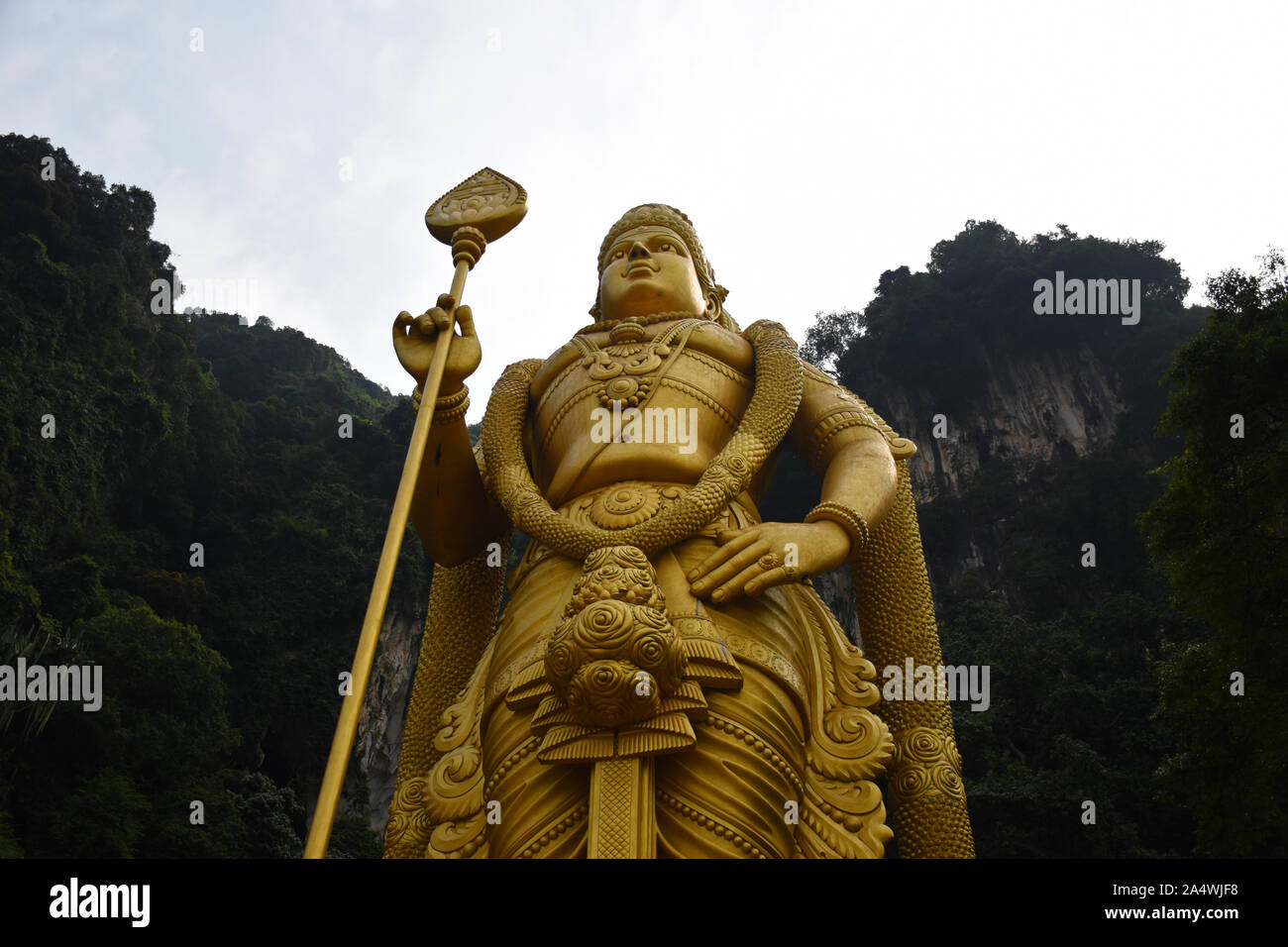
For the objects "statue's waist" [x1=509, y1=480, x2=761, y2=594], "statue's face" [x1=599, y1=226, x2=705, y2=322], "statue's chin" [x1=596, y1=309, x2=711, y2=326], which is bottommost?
"statue's waist" [x1=509, y1=480, x2=761, y2=594]

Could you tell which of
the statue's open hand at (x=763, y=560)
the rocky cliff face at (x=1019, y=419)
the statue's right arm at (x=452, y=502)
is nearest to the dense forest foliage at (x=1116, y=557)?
the rocky cliff face at (x=1019, y=419)

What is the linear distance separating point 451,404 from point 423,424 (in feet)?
1.90

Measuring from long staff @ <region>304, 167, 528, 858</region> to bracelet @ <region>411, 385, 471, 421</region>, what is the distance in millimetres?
179

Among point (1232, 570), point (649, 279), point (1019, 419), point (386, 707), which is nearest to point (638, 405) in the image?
point (649, 279)

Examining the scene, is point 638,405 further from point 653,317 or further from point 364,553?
point 364,553

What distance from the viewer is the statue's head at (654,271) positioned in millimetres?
5164

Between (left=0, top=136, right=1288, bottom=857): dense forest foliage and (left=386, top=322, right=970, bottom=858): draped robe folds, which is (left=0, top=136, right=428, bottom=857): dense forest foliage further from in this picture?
(left=386, top=322, right=970, bottom=858): draped robe folds

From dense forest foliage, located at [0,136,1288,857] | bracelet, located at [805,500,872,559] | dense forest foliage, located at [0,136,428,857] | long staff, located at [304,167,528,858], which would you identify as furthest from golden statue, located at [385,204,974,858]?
dense forest foliage, located at [0,136,428,857]

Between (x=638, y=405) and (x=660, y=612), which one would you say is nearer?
(x=660, y=612)

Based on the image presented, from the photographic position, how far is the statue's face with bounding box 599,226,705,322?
203 inches

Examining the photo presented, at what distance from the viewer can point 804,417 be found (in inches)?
181

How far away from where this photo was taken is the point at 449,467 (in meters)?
4.30

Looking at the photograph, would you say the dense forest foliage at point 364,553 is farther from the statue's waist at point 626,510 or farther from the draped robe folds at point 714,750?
the statue's waist at point 626,510

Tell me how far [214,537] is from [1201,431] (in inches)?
834
